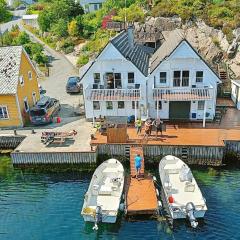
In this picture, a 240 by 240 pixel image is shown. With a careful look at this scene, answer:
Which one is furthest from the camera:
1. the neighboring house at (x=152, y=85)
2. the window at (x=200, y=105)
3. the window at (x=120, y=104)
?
the window at (x=120, y=104)

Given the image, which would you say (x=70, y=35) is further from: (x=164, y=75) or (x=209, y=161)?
(x=209, y=161)

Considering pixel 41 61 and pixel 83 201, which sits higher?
pixel 41 61

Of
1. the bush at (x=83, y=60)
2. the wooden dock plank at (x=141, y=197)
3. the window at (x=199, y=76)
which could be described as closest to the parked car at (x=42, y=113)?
the wooden dock plank at (x=141, y=197)

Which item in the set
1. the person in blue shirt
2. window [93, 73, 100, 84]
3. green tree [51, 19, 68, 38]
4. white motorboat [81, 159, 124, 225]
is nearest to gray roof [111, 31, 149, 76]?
window [93, 73, 100, 84]

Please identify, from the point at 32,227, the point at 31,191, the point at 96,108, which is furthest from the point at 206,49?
the point at 32,227

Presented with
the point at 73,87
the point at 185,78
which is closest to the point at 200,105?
the point at 185,78

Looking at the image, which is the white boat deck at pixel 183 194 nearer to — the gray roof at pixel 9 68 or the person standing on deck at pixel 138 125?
the person standing on deck at pixel 138 125

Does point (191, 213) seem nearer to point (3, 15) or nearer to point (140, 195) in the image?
point (140, 195)
